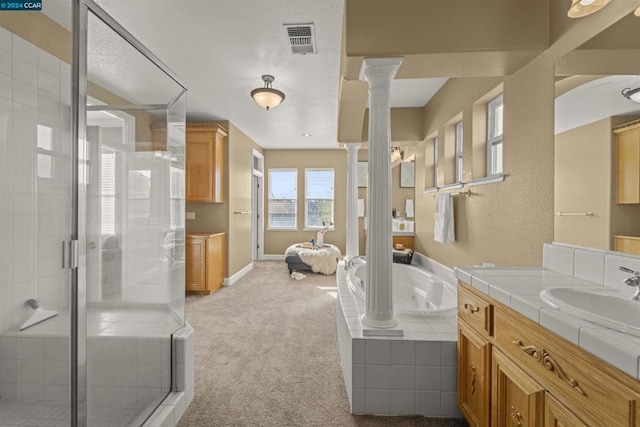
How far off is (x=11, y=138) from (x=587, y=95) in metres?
2.82

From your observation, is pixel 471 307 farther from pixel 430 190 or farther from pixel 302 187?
pixel 302 187

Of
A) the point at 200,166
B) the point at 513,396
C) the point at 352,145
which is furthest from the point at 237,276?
the point at 513,396

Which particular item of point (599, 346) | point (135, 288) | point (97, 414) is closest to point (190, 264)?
point (135, 288)

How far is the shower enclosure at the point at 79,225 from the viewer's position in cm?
127

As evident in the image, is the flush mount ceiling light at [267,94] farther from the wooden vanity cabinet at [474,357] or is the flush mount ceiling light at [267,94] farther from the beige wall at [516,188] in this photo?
the wooden vanity cabinet at [474,357]

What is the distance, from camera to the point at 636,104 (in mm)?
1218

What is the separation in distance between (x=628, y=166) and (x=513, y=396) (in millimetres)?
1023

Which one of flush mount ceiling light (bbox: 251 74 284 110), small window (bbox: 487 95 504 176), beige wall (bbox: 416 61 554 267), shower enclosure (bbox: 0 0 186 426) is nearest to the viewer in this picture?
shower enclosure (bbox: 0 0 186 426)

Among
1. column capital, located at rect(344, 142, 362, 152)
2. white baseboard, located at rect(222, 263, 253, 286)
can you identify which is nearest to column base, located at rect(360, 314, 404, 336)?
column capital, located at rect(344, 142, 362, 152)

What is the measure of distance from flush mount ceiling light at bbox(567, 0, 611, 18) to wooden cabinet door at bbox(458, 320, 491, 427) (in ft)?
4.95

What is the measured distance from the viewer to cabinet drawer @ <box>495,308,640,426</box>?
0.74 m

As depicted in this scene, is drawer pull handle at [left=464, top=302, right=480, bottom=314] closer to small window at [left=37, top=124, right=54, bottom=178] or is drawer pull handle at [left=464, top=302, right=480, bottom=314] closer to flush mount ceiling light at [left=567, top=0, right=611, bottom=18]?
flush mount ceiling light at [left=567, top=0, right=611, bottom=18]

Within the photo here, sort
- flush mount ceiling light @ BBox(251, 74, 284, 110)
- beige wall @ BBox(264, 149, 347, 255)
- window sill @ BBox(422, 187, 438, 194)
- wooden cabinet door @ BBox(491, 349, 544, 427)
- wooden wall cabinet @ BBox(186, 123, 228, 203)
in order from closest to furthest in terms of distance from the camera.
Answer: wooden cabinet door @ BBox(491, 349, 544, 427) < flush mount ceiling light @ BBox(251, 74, 284, 110) < window sill @ BBox(422, 187, 438, 194) < wooden wall cabinet @ BBox(186, 123, 228, 203) < beige wall @ BBox(264, 149, 347, 255)

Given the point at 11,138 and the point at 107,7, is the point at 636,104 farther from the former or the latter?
the point at 107,7
